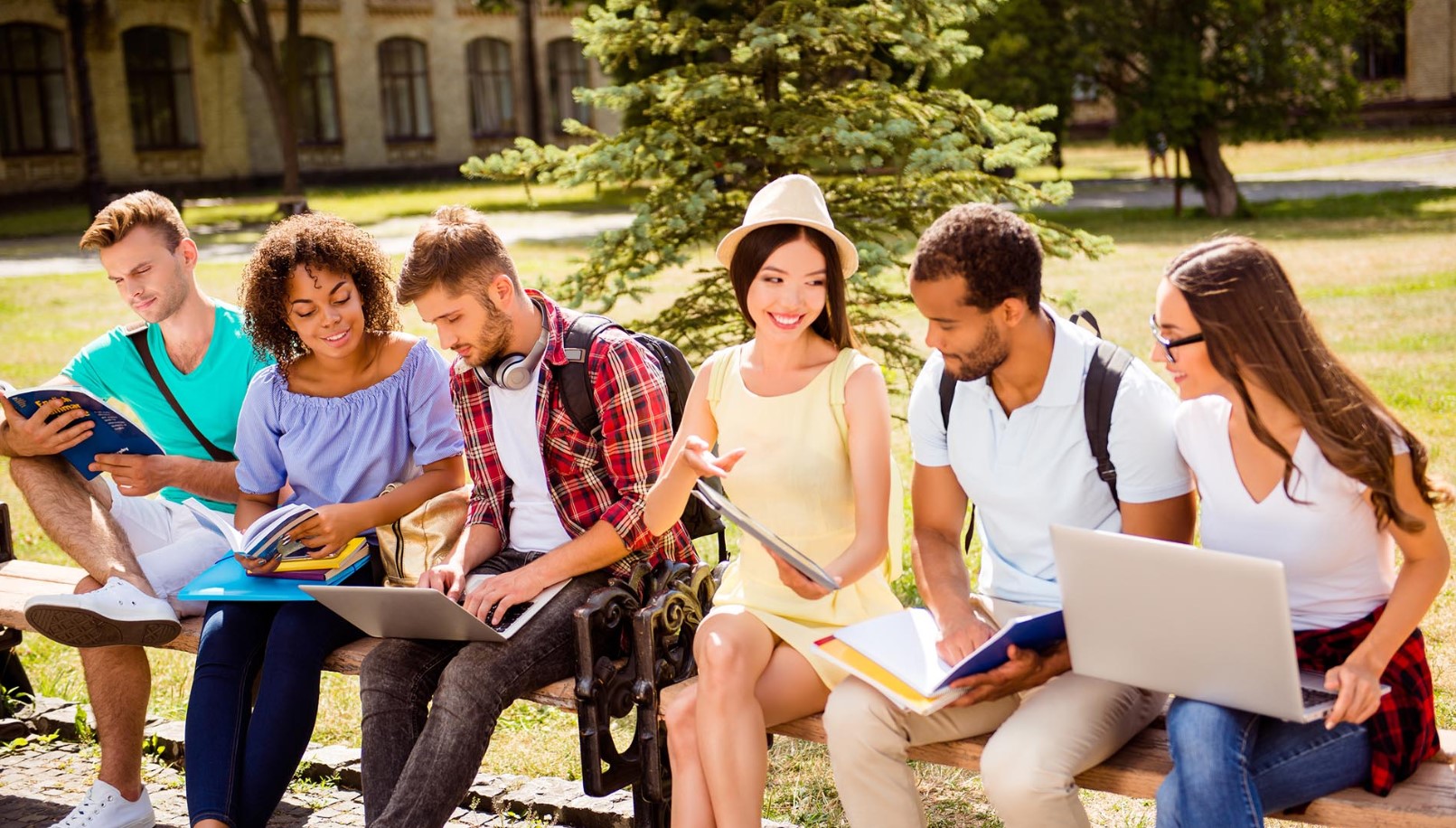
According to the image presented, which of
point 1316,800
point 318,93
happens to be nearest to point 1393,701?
point 1316,800

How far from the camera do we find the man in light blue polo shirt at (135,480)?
3.89 m

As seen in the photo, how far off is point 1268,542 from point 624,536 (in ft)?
4.88

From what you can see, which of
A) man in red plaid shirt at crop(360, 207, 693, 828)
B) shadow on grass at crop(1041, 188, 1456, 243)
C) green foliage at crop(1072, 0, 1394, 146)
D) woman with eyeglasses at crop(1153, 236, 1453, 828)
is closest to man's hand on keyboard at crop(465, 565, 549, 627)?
man in red plaid shirt at crop(360, 207, 693, 828)

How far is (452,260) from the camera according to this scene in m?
3.50

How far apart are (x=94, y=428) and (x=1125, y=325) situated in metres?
9.13

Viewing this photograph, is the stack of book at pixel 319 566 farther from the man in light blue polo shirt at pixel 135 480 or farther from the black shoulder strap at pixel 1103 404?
the black shoulder strap at pixel 1103 404

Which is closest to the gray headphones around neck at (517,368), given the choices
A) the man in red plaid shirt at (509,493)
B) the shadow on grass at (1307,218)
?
the man in red plaid shirt at (509,493)

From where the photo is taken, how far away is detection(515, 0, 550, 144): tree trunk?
40406 mm

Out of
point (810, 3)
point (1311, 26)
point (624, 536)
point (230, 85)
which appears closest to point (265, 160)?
point (230, 85)

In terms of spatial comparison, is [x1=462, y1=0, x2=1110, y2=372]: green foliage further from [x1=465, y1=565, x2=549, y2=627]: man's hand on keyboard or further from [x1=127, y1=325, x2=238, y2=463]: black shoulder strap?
[x1=465, y1=565, x2=549, y2=627]: man's hand on keyboard

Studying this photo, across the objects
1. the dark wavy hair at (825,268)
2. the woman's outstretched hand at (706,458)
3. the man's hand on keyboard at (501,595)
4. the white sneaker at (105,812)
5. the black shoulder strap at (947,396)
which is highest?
the dark wavy hair at (825,268)

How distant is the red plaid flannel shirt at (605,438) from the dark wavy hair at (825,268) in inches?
13.2

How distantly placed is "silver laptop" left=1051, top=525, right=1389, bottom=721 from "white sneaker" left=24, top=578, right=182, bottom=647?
2432mm

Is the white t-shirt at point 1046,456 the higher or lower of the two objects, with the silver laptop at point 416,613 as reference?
higher
